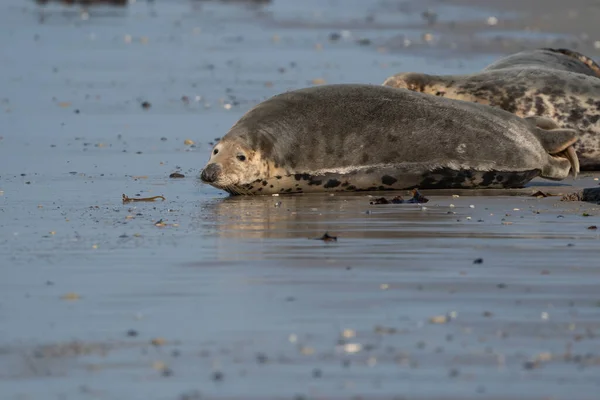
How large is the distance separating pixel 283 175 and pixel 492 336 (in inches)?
175

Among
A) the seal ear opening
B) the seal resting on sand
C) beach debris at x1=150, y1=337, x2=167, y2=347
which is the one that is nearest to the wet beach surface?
beach debris at x1=150, y1=337, x2=167, y2=347

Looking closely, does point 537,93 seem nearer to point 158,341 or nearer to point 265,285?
point 265,285

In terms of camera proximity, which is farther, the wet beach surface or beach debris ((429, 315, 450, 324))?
beach debris ((429, 315, 450, 324))

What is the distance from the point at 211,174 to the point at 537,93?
3.14m

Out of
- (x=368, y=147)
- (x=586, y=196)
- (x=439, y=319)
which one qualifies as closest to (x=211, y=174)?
(x=368, y=147)

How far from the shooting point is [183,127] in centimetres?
1366

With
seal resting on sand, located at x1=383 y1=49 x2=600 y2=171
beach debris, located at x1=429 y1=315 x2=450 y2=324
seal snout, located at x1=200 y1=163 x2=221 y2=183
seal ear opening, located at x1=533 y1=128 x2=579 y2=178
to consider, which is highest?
seal resting on sand, located at x1=383 y1=49 x2=600 y2=171

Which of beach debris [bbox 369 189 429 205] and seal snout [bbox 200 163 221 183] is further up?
seal snout [bbox 200 163 221 183]

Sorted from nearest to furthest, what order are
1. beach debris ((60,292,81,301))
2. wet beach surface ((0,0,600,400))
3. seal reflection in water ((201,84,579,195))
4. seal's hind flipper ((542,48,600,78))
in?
1. wet beach surface ((0,0,600,400))
2. beach debris ((60,292,81,301))
3. seal reflection in water ((201,84,579,195))
4. seal's hind flipper ((542,48,600,78))

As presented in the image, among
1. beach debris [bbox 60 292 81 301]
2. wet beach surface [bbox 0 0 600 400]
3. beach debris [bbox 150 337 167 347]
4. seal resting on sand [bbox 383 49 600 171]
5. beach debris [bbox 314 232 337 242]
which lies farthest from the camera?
seal resting on sand [bbox 383 49 600 171]

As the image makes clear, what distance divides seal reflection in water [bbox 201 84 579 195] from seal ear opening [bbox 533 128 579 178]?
86mm

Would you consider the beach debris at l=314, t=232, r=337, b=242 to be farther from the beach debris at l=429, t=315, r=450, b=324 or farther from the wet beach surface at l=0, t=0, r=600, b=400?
Answer: the beach debris at l=429, t=315, r=450, b=324

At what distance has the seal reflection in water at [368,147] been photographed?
32.1ft

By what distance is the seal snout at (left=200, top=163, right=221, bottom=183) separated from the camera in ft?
31.0
